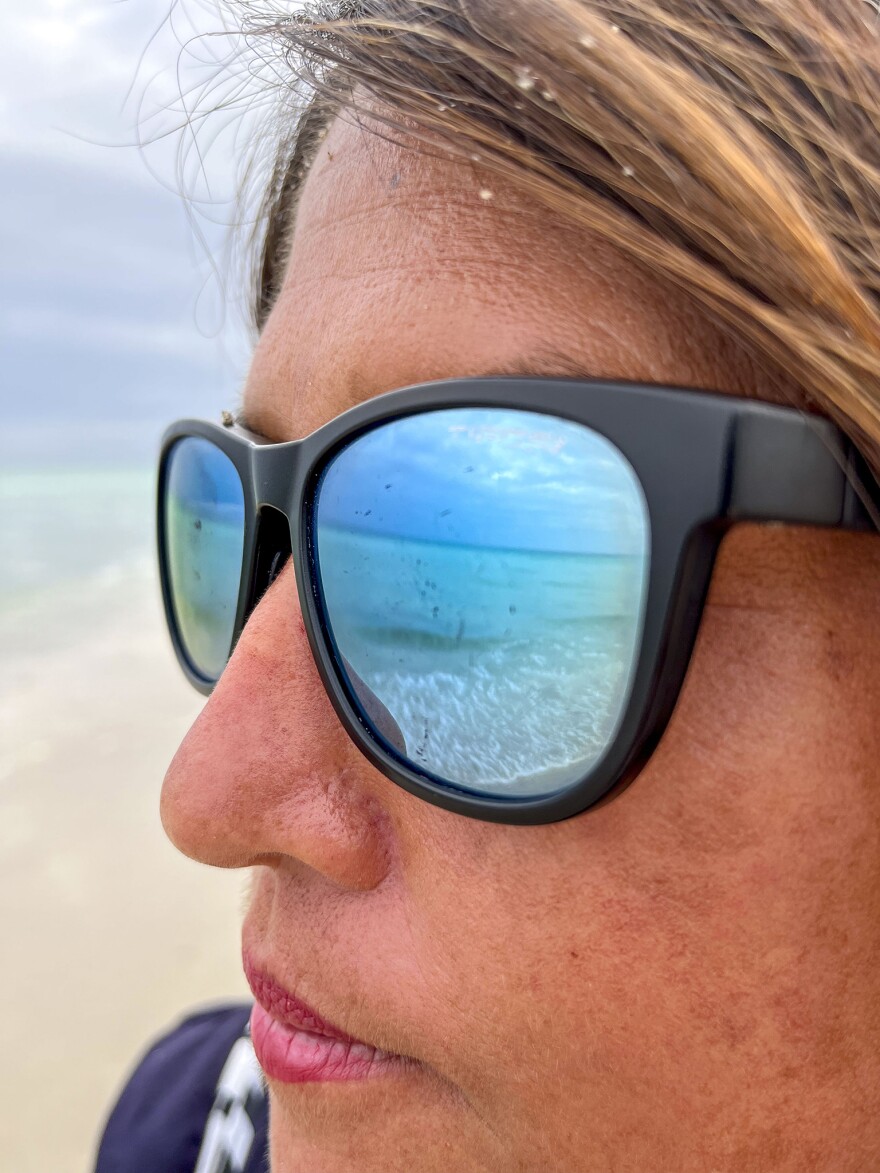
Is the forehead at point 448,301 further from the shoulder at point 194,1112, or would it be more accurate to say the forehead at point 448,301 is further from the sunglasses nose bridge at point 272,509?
the shoulder at point 194,1112

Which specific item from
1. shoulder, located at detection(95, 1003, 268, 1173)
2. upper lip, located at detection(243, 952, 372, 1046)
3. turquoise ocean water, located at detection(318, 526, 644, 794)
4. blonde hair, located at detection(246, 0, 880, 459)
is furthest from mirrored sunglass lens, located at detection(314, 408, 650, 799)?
shoulder, located at detection(95, 1003, 268, 1173)

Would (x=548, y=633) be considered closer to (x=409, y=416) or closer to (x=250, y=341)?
(x=409, y=416)

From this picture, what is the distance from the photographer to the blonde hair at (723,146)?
0.58m

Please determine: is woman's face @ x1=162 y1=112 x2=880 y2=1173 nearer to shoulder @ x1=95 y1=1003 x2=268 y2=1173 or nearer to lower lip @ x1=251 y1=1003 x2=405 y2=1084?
lower lip @ x1=251 y1=1003 x2=405 y2=1084

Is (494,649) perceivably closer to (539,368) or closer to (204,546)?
(539,368)

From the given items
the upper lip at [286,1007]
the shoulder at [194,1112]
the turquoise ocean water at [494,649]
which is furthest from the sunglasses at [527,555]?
the shoulder at [194,1112]

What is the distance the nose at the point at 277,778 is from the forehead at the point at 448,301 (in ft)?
0.79

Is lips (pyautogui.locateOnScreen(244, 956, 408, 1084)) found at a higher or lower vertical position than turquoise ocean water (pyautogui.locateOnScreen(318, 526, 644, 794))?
lower

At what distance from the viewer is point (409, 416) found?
715 millimetres

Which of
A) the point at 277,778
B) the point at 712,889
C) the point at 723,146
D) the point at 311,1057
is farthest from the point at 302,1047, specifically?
the point at 723,146

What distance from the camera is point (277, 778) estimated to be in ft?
2.63

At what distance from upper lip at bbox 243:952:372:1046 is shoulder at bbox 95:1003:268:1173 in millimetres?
478

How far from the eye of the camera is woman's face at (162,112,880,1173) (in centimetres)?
63

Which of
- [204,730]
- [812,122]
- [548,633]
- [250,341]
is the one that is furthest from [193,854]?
[250,341]
